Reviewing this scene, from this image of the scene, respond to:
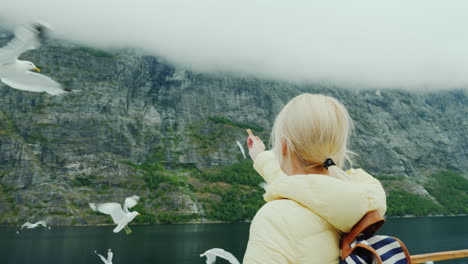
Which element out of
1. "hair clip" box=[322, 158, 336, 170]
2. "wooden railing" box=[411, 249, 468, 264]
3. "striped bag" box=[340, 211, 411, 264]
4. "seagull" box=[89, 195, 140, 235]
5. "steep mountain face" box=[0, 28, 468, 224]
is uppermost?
"hair clip" box=[322, 158, 336, 170]

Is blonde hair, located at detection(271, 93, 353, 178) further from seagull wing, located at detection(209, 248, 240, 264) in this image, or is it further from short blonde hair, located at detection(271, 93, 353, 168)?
seagull wing, located at detection(209, 248, 240, 264)

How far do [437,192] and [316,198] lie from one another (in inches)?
7803

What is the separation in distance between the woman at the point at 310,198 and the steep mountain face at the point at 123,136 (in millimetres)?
126157

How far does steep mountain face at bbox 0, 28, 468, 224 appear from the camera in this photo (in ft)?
415

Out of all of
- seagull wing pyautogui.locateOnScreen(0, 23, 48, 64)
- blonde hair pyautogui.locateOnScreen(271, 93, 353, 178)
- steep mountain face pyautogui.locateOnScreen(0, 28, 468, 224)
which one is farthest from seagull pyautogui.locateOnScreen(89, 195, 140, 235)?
steep mountain face pyautogui.locateOnScreen(0, 28, 468, 224)

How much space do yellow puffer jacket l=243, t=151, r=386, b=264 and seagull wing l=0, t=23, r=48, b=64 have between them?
27.0ft

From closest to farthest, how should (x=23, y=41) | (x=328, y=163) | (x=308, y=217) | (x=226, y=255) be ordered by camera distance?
(x=308, y=217) < (x=328, y=163) < (x=23, y=41) < (x=226, y=255)

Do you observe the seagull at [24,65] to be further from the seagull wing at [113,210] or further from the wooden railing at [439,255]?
the seagull wing at [113,210]

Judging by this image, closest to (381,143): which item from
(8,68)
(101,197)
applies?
(101,197)

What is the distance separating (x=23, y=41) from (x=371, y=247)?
9626mm

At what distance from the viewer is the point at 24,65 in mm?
10602

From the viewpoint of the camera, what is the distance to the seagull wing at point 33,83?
979cm

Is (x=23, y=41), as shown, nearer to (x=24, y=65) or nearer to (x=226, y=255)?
(x=24, y=65)

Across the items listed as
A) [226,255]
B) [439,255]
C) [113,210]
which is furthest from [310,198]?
[113,210]
